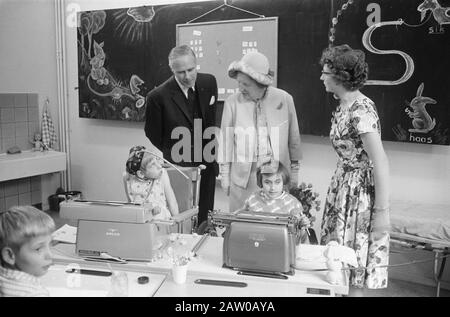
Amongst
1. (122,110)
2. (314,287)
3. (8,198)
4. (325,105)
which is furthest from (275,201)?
(8,198)

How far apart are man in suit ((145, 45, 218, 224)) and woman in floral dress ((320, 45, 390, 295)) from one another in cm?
121

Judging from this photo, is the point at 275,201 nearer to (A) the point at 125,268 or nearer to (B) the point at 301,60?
(A) the point at 125,268

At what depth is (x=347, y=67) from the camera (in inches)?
80.7

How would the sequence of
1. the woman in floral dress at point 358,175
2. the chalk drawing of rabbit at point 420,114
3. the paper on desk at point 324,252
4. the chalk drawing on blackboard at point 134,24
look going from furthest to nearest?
the chalk drawing on blackboard at point 134,24
the chalk drawing of rabbit at point 420,114
the woman in floral dress at point 358,175
the paper on desk at point 324,252

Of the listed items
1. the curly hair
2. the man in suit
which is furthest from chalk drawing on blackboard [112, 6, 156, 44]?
the curly hair

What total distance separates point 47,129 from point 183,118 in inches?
78.4

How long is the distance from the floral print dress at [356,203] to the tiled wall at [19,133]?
3.44m

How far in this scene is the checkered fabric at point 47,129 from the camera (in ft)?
14.8

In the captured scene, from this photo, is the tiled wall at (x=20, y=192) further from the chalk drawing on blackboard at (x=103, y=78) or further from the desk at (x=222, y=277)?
the desk at (x=222, y=277)

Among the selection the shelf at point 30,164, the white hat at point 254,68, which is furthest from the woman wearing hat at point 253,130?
the shelf at point 30,164

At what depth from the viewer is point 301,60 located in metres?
3.23

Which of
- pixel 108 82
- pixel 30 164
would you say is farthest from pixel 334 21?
pixel 30 164
